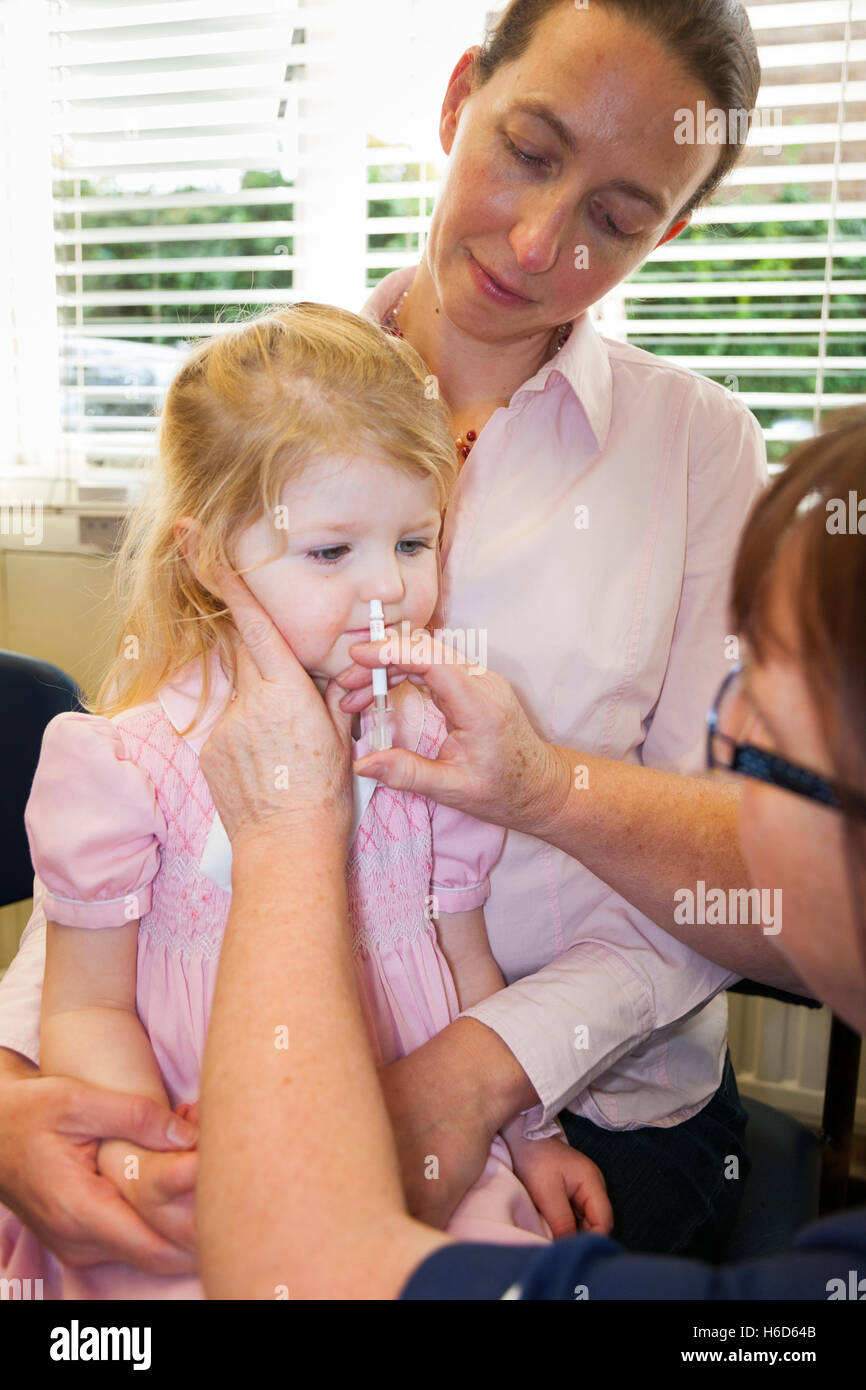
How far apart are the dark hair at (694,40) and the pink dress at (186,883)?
2.67ft

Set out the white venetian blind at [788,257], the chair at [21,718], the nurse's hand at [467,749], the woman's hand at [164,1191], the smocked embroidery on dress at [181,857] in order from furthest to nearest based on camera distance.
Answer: the white venetian blind at [788,257], the chair at [21,718], the smocked embroidery on dress at [181,857], the nurse's hand at [467,749], the woman's hand at [164,1191]

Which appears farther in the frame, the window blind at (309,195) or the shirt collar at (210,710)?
the window blind at (309,195)

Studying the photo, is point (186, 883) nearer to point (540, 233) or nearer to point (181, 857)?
point (181, 857)

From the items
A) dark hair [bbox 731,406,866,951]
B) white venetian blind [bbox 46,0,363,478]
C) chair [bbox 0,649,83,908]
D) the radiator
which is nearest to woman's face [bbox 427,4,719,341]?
dark hair [bbox 731,406,866,951]

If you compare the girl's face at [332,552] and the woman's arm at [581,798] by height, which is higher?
the girl's face at [332,552]

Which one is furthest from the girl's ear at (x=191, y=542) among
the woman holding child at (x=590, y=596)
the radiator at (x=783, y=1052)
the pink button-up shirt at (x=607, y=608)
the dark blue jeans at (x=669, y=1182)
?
the radiator at (x=783, y=1052)

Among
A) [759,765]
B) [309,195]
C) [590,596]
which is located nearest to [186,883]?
[590,596]

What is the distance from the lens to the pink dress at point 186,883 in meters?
1.12

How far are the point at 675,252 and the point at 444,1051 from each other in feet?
6.02

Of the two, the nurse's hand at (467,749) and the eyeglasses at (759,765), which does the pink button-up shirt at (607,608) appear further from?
the eyeglasses at (759,765)

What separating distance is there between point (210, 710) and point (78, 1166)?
0.48 m

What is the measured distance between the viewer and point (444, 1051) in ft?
3.69

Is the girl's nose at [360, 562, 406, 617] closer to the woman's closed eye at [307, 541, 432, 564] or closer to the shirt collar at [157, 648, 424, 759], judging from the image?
the woman's closed eye at [307, 541, 432, 564]
